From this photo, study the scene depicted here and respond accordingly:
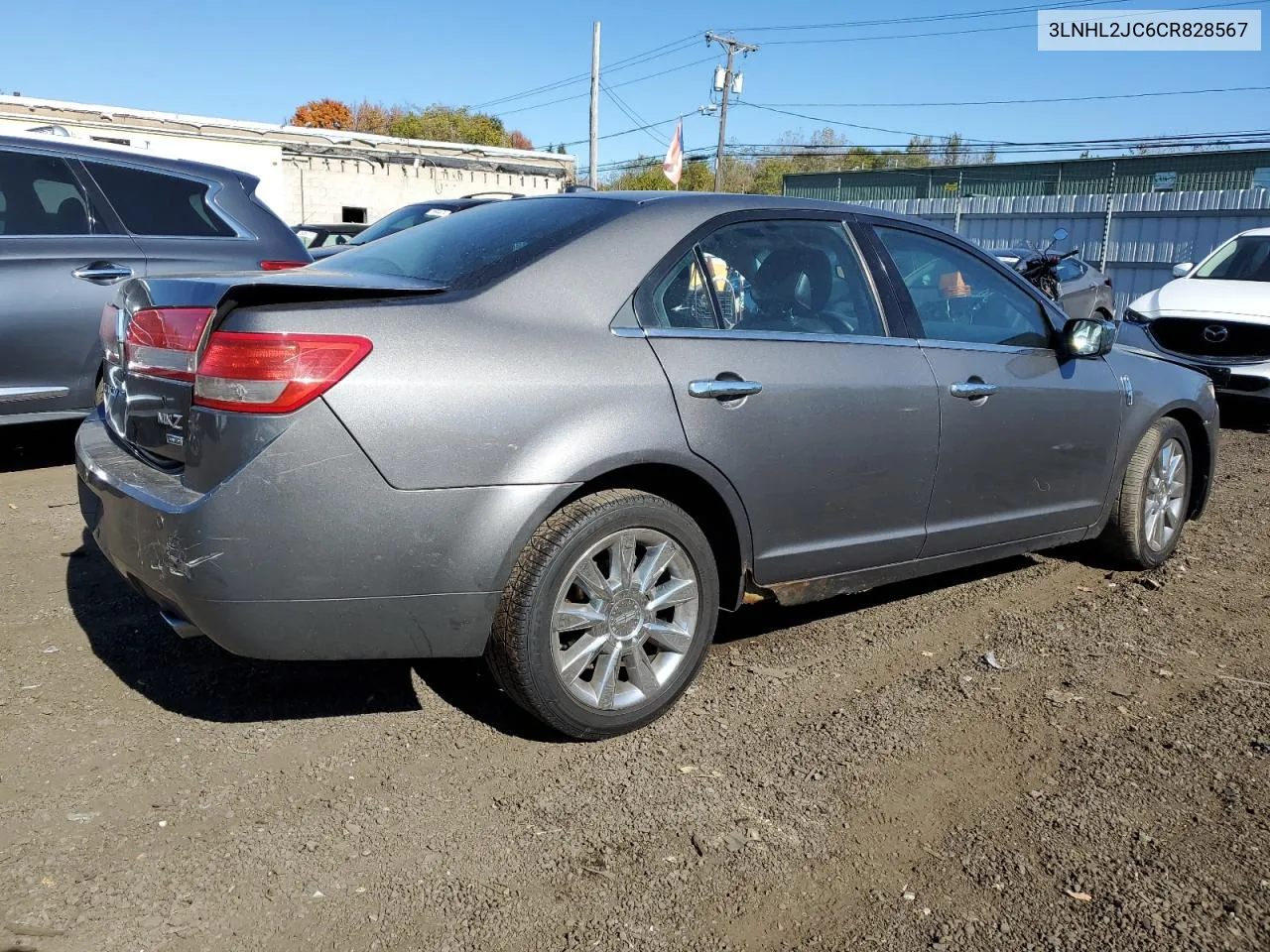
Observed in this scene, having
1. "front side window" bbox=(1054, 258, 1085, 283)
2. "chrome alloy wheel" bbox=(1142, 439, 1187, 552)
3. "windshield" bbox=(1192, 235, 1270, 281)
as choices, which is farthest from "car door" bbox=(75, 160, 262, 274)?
"front side window" bbox=(1054, 258, 1085, 283)

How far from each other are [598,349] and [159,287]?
4.18ft

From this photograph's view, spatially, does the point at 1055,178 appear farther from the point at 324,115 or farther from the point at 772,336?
the point at 324,115

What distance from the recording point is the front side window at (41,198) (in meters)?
5.80

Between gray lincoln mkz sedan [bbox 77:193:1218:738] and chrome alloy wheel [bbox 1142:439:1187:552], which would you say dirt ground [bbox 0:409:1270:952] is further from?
chrome alloy wheel [bbox 1142:439:1187:552]

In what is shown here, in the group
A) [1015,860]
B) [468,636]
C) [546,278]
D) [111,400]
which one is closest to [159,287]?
[111,400]

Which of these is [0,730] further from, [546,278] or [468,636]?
[546,278]

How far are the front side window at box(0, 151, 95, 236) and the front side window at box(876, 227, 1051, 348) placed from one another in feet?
14.7

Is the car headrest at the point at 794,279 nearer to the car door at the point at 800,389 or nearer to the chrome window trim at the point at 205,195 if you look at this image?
the car door at the point at 800,389

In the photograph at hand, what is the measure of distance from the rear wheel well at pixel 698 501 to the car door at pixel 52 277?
394 cm

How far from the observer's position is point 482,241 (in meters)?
3.45

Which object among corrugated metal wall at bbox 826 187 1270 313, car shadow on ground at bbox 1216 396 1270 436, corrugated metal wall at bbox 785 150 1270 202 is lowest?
car shadow on ground at bbox 1216 396 1270 436

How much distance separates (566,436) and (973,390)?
1.80 m

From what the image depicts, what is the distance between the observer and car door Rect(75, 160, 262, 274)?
20.0 feet

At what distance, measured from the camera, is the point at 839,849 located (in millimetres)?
2727
